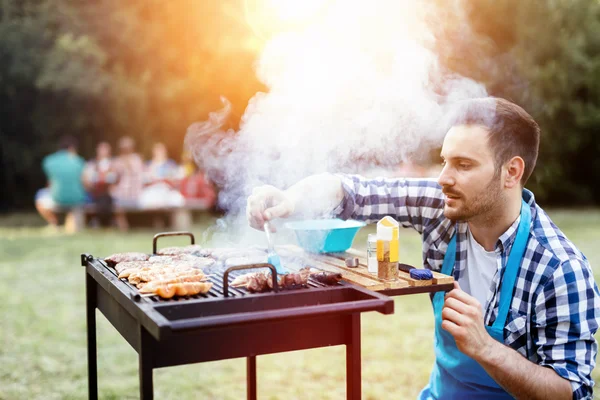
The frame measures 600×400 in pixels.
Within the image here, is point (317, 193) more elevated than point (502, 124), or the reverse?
point (502, 124)

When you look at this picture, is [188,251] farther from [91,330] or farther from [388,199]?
[388,199]

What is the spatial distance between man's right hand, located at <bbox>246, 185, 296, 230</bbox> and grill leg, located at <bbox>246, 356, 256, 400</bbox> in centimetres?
94

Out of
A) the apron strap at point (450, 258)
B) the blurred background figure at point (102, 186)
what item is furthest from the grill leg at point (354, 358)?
the blurred background figure at point (102, 186)

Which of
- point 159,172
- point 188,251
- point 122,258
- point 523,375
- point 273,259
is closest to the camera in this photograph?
point 523,375

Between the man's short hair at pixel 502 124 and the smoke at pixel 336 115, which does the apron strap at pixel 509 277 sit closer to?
the man's short hair at pixel 502 124

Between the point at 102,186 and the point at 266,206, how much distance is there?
35.2ft

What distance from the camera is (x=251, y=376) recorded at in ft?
10.6

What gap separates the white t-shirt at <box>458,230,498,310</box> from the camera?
99.0 inches

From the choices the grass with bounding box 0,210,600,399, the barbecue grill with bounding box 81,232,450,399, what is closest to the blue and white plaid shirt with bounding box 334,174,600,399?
the barbecue grill with bounding box 81,232,450,399

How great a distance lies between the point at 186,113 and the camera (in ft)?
60.5

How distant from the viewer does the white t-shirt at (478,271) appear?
2.52 meters

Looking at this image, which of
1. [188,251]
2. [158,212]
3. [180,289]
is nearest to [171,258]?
[188,251]

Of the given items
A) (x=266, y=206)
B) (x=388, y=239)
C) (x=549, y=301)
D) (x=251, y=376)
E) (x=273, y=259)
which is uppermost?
(x=266, y=206)

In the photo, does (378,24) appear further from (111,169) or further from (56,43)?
(56,43)
